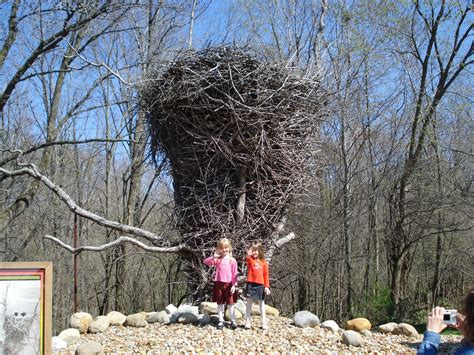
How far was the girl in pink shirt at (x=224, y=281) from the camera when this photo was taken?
7043 mm

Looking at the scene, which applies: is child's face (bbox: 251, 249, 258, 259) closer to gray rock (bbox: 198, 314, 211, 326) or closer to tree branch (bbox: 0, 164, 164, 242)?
gray rock (bbox: 198, 314, 211, 326)

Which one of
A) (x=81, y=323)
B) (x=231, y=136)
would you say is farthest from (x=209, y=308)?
(x=231, y=136)

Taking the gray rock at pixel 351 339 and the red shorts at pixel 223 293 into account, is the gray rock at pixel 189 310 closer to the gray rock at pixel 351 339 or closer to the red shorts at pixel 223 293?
the red shorts at pixel 223 293

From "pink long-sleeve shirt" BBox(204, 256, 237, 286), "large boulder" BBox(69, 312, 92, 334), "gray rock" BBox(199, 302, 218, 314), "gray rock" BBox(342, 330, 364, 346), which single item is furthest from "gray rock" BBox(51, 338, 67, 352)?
"gray rock" BBox(342, 330, 364, 346)

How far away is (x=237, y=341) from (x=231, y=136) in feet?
11.3

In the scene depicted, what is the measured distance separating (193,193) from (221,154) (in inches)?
33.5

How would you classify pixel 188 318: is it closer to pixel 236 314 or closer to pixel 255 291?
pixel 236 314

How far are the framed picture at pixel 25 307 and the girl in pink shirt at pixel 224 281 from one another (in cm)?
302

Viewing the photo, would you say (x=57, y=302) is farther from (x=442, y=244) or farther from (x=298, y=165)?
(x=442, y=244)

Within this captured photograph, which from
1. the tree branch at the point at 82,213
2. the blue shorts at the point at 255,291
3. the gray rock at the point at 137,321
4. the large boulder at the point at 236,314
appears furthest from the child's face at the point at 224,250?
the tree branch at the point at 82,213

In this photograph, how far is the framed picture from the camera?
4.32 metres

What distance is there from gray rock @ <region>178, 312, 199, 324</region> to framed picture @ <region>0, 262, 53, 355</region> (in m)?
3.18

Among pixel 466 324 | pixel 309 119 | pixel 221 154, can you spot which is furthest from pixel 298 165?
pixel 466 324

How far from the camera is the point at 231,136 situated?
27.6ft
